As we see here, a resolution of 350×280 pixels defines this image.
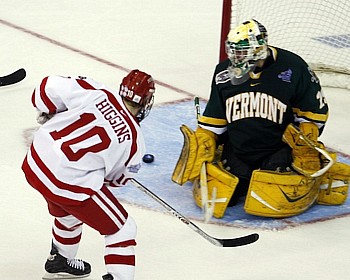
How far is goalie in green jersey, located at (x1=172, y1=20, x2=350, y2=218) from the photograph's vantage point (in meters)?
3.19

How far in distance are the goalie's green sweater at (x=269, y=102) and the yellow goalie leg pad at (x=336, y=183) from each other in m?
0.17

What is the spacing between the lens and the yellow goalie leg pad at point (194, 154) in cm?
327

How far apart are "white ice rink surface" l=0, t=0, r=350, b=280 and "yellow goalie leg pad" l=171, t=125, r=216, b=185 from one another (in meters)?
0.15

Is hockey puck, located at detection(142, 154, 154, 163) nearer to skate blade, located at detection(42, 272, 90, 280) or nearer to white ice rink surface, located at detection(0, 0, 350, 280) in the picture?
white ice rink surface, located at detection(0, 0, 350, 280)

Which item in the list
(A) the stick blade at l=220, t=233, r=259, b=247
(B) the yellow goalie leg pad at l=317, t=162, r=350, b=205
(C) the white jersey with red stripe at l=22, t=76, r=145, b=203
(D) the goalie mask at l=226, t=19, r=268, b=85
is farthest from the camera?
(B) the yellow goalie leg pad at l=317, t=162, r=350, b=205

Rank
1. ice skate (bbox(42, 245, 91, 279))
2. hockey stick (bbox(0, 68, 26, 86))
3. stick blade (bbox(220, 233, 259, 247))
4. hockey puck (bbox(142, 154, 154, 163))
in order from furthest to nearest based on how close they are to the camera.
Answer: hockey stick (bbox(0, 68, 26, 86))
hockey puck (bbox(142, 154, 154, 163))
stick blade (bbox(220, 233, 259, 247))
ice skate (bbox(42, 245, 91, 279))

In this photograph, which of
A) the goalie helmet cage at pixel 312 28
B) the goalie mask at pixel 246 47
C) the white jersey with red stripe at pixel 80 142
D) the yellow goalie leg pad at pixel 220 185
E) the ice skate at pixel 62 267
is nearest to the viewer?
the white jersey with red stripe at pixel 80 142

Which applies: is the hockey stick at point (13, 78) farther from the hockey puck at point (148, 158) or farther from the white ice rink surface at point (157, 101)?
the hockey puck at point (148, 158)

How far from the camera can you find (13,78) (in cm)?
466

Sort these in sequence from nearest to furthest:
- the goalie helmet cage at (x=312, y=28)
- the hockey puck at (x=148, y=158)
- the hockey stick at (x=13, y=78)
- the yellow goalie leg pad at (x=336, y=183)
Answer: the yellow goalie leg pad at (x=336, y=183), the hockey puck at (x=148, y=158), the hockey stick at (x=13, y=78), the goalie helmet cage at (x=312, y=28)

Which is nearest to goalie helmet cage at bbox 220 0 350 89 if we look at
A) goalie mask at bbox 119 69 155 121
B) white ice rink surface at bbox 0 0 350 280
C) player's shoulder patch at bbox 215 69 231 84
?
white ice rink surface at bbox 0 0 350 280

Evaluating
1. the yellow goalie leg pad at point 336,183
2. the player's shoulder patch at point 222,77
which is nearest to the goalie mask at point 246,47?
the player's shoulder patch at point 222,77

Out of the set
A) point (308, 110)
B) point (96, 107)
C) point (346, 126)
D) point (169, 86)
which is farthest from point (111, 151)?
point (169, 86)

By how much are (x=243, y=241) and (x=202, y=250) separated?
0.51 ft
